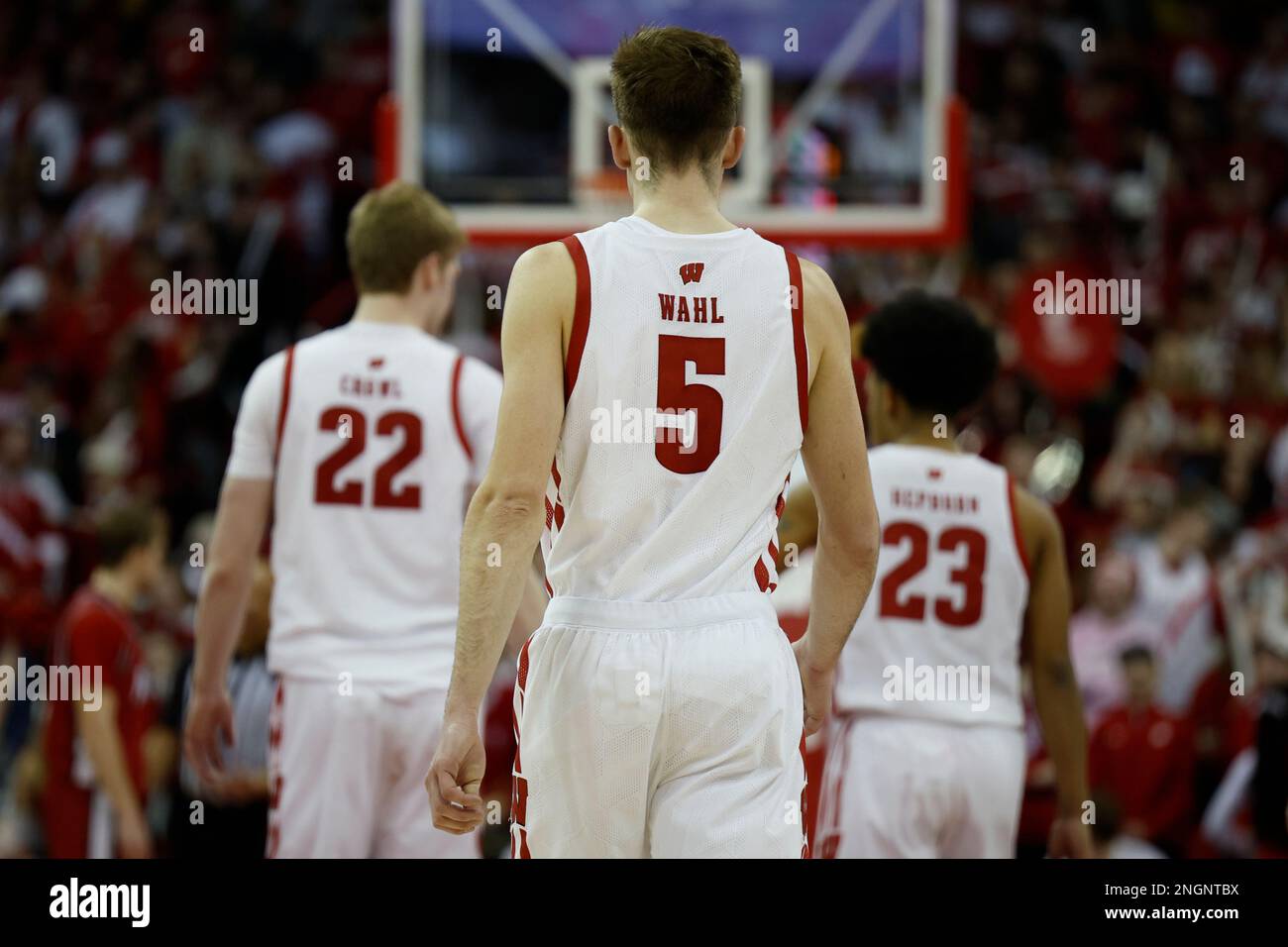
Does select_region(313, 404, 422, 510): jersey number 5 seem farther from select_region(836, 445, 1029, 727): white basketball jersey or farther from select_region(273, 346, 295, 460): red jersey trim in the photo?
select_region(836, 445, 1029, 727): white basketball jersey

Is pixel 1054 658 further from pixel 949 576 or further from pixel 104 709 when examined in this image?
pixel 104 709

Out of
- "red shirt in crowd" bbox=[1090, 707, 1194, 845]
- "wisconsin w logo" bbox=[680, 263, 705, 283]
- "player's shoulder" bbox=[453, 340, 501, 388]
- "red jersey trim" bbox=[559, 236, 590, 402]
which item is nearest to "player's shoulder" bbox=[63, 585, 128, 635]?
"player's shoulder" bbox=[453, 340, 501, 388]

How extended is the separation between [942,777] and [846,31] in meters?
6.40

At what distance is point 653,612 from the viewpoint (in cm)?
367

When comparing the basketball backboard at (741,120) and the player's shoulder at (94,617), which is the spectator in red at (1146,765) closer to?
the basketball backboard at (741,120)

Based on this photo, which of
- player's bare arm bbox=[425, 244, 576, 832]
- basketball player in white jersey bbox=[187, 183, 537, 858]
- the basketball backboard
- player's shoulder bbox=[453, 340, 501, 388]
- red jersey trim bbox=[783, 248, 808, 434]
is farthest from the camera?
the basketball backboard

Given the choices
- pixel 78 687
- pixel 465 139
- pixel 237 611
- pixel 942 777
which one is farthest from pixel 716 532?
pixel 465 139

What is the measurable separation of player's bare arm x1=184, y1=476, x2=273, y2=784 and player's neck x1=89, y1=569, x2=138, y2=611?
2282 millimetres

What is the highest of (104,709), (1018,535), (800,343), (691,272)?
(691,272)

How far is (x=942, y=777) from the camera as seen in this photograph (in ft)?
17.0

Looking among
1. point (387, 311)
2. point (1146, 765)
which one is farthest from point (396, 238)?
point (1146, 765)

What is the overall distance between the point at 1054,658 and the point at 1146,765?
4423mm

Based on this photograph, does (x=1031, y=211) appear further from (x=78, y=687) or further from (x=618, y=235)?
(x=618, y=235)

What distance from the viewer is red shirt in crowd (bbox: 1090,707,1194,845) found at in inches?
372
